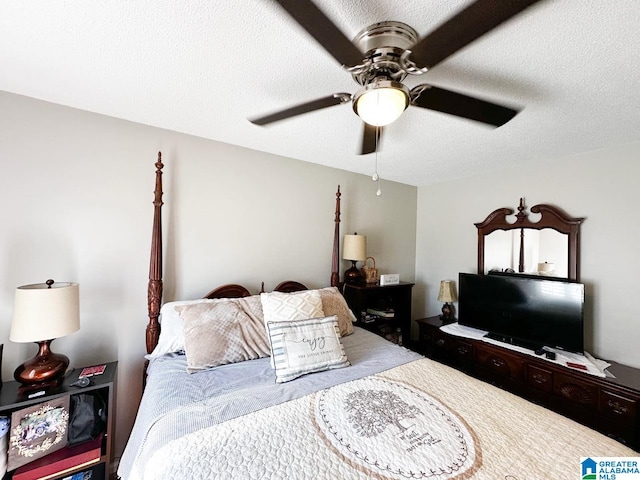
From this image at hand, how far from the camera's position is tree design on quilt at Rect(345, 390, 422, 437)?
107 centimetres

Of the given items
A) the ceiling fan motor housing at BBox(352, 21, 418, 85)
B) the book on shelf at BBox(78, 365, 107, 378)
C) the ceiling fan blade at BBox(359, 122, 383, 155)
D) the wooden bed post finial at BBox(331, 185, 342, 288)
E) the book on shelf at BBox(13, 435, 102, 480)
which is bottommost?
the book on shelf at BBox(13, 435, 102, 480)

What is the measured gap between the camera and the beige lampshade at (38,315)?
51.7 inches

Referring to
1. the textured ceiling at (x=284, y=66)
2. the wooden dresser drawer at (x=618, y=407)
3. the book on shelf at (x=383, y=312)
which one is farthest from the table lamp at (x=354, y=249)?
the wooden dresser drawer at (x=618, y=407)

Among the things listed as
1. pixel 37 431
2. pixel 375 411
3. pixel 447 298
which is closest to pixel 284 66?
pixel 375 411

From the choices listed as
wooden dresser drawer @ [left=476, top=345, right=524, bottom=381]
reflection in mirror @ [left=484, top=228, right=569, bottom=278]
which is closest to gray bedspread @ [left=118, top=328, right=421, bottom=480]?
wooden dresser drawer @ [left=476, top=345, right=524, bottom=381]

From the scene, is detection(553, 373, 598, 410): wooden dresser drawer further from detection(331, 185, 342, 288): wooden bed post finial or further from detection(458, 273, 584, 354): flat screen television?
detection(331, 185, 342, 288): wooden bed post finial

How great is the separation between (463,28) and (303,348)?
1.56 metres

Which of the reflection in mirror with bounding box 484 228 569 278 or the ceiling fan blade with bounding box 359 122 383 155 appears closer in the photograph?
the ceiling fan blade with bounding box 359 122 383 155

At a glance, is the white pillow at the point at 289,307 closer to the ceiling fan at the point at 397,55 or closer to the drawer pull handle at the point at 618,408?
the ceiling fan at the point at 397,55

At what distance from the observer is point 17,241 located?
1.58 meters

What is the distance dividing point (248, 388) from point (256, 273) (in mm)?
1155

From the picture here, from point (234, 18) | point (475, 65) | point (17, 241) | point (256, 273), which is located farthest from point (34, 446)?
point (475, 65)

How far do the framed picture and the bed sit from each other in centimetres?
46

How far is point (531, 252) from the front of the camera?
258 cm
